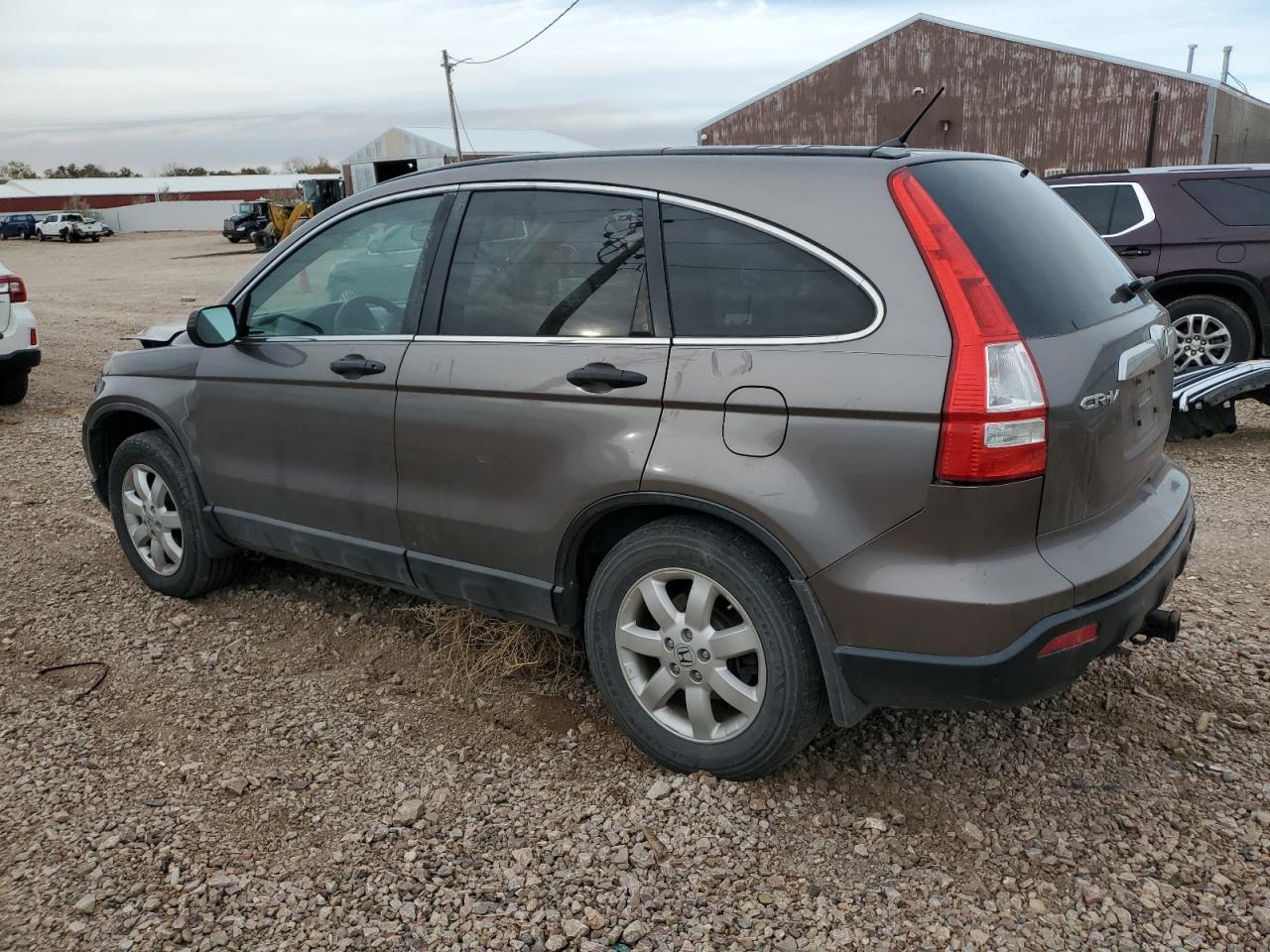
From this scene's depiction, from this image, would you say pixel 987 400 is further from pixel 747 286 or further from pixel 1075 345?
pixel 747 286

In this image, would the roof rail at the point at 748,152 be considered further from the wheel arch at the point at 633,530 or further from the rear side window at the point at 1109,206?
the rear side window at the point at 1109,206

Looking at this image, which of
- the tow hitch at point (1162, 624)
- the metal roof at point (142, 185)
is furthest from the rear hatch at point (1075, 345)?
the metal roof at point (142, 185)

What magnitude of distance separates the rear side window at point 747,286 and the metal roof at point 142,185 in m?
76.2

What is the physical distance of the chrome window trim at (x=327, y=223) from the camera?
351 cm

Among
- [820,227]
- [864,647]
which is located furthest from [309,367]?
[864,647]

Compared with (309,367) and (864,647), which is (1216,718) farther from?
(309,367)

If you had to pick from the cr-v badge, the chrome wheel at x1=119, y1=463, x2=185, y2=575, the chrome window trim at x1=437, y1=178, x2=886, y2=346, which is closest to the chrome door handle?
the chrome window trim at x1=437, y1=178, x2=886, y2=346

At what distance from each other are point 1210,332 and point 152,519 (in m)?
7.41

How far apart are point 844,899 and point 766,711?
499mm

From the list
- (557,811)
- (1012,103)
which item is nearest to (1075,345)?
(557,811)

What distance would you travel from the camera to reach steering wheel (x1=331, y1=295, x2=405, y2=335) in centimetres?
352

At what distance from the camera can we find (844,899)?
8.27ft

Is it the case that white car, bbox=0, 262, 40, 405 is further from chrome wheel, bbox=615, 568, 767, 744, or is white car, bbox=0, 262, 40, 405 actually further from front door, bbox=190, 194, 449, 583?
chrome wheel, bbox=615, 568, 767, 744

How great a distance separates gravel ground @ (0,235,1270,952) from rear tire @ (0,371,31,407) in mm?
6170
